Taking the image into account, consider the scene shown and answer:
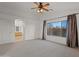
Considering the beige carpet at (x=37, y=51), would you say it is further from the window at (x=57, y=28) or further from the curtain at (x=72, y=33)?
the window at (x=57, y=28)

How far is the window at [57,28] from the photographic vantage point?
21.5 feet

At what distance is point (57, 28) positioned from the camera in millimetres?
7344

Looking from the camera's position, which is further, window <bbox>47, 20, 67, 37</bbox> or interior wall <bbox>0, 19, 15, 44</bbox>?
window <bbox>47, 20, 67, 37</bbox>

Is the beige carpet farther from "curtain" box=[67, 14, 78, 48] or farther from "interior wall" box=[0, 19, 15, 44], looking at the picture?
"interior wall" box=[0, 19, 15, 44]

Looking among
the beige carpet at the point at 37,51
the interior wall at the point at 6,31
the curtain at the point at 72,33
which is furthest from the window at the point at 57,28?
the interior wall at the point at 6,31

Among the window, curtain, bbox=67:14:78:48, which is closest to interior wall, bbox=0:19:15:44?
the window

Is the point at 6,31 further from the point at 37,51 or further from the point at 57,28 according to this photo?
the point at 57,28

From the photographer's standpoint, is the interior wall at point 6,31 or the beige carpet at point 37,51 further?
the interior wall at point 6,31

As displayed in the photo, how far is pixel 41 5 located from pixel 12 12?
12.8ft

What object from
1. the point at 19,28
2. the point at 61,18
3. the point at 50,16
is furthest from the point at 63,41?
the point at 19,28

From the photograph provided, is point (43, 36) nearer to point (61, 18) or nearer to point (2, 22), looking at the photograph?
point (61, 18)

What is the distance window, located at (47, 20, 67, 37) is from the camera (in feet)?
21.5

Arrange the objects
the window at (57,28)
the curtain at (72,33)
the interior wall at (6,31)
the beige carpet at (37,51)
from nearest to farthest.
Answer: the beige carpet at (37,51) → the curtain at (72,33) → the interior wall at (6,31) → the window at (57,28)

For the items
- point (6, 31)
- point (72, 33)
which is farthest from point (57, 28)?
point (6, 31)
